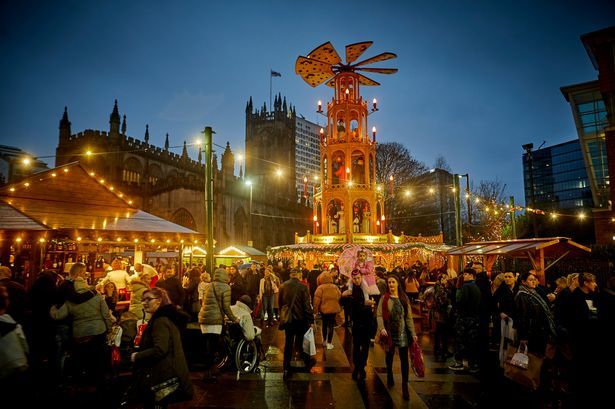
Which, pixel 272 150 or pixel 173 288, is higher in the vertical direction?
pixel 272 150

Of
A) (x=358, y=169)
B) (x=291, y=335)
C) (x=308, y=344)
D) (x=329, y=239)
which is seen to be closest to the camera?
(x=291, y=335)

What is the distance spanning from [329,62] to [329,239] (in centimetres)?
1119

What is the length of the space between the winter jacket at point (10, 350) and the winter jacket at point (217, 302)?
11.0 feet

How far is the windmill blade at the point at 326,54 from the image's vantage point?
23156 mm

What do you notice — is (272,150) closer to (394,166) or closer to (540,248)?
(394,166)

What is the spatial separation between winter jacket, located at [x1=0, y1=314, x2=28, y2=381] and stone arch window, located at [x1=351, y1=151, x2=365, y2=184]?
75.0 feet

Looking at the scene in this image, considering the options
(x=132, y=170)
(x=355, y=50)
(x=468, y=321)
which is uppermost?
(x=355, y=50)

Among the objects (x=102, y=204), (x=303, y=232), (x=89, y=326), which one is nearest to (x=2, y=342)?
(x=89, y=326)

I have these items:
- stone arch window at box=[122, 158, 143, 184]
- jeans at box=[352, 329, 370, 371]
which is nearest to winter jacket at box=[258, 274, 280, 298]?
jeans at box=[352, 329, 370, 371]

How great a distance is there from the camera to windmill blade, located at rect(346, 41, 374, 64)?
2361 centimetres

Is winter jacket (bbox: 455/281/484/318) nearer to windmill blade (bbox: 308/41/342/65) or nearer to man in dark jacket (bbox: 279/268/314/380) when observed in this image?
man in dark jacket (bbox: 279/268/314/380)

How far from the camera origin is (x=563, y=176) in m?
77.5

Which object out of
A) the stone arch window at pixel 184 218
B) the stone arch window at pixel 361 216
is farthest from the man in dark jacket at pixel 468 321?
the stone arch window at pixel 184 218

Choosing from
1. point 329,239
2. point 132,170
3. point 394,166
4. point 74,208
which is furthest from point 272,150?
point 74,208
